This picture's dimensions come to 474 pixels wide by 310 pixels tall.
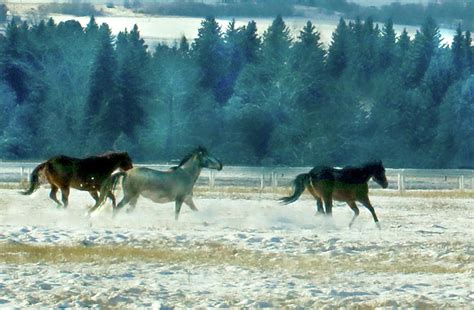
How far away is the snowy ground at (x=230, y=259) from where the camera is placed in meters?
14.7

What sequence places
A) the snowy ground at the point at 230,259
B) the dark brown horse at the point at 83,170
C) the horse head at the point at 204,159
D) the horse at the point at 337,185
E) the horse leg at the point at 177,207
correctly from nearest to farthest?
the snowy ground at the point at 230,259, the horse leg at the point at 177,207, the horse at the point at 337,185, the horse head at the point at 204,159, the dark brown horse at the point at 83,170

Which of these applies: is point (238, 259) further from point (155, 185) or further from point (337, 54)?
point (337, 54)

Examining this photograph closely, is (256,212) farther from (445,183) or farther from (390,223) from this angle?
(445,183)

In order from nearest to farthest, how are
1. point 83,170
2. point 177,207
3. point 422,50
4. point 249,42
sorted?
1. point 177,207
2. point 83,170
3. point 422,50
4. point 249,42

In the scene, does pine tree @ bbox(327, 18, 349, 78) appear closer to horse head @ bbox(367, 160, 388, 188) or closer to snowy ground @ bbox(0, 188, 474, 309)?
snowy ground @ bbox(0, 188, 474, 309)

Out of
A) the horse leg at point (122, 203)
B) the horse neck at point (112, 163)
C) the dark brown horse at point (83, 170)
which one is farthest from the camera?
the horse neck at point (112, 163)

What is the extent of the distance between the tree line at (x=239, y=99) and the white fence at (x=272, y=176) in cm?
2516

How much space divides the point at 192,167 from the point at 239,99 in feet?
188

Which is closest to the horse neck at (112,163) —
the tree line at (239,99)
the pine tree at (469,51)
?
the tree line at (239,99)

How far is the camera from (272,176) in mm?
45031

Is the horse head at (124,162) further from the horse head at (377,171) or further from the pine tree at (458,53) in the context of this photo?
the pine tree at (458,53)

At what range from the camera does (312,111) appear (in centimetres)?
8500

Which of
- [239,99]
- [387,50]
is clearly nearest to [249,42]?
[387,50]

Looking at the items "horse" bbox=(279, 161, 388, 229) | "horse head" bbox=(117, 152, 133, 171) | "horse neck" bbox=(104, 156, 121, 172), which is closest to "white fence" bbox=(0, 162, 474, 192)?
"horse head" bbox=(117, 152, 133, 171)
